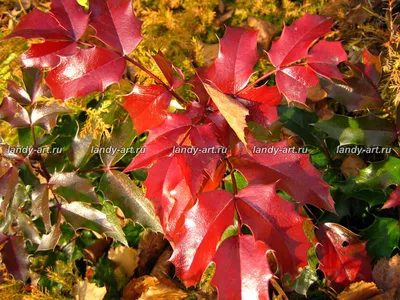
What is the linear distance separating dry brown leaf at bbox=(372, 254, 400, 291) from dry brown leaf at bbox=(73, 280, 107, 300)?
79 cm

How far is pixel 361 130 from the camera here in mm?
1154

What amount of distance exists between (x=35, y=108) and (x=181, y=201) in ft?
1.95

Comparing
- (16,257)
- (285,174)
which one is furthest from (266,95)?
(16,257)

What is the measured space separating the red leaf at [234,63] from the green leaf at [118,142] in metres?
0.34

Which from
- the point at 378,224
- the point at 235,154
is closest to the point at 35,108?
the point at 235,154

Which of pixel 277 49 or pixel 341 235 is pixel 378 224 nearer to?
pixel 341 235

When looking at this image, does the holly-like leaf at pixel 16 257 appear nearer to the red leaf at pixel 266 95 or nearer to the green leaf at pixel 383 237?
the red leaf at pixel 266 95

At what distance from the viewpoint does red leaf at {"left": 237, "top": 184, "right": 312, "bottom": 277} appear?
790mm

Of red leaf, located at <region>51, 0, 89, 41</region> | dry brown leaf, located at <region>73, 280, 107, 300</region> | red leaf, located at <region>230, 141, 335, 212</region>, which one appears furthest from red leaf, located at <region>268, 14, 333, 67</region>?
dry brown leaf, located at <region>73, 280, 107, 300</region>

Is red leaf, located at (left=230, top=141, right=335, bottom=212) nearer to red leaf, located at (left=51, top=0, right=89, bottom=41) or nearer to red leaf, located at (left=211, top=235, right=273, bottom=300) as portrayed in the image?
red leaf, located at (left=211, top=235, right=273, bottom=300)

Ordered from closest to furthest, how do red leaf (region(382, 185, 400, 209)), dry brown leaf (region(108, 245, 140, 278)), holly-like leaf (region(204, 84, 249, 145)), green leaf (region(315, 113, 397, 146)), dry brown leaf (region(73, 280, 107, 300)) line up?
holly-like leaf (region(204, 84, 249, 145))
red leaf (region(382, 185, 400, 209))
green leaf (region(315, 113, 397, 146))
dry brown leaf (region(73, 280, 107, 300))
dry brown leaf (region(108, 245, 140, 278))

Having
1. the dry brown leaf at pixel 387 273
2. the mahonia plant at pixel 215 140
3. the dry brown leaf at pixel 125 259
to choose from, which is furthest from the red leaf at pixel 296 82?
the dry brown leaf at pixel 125 259

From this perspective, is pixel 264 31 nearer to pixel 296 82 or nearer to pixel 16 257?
pixel 296 82

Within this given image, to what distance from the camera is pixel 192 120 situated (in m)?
0.90
